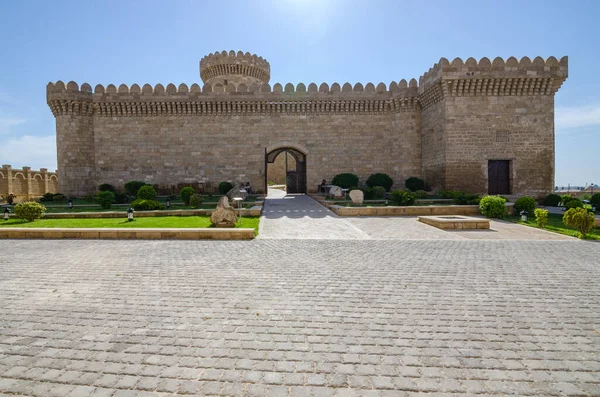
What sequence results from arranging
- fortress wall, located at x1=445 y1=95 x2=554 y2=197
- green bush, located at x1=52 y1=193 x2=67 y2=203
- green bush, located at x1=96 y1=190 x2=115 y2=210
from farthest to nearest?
green bush, located at x1=52 y1=193 x2=67 y2=203, fortress wall, located at x1=445 y1=95 x2=554 y2=197, green bush, located at x1=96 y1=190 x2=115 y2=210

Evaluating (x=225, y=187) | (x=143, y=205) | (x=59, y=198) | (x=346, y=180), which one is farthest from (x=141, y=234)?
(x=59, y=198)

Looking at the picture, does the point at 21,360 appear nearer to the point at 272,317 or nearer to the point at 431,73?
the point at 272,317

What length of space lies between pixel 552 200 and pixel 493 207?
6753mm

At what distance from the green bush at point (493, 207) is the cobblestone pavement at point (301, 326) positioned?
19.1 feet

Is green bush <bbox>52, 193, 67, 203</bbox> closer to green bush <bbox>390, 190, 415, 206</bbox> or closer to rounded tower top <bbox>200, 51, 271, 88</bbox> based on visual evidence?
rounded tower top <bbox>200, 51, 271, 88</bbox>

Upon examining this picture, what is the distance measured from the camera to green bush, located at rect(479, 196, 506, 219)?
11430 millimetres

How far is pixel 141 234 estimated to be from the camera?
8.16 meters

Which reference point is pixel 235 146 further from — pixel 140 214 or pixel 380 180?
pixel 380 180

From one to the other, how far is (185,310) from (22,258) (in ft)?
15.1

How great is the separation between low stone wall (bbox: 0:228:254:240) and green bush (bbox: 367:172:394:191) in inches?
480

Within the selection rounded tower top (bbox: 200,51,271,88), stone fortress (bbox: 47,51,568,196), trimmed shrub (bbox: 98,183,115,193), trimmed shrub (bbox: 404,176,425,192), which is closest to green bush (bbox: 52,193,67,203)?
stone fortress (bbox: 47,51,568,196)

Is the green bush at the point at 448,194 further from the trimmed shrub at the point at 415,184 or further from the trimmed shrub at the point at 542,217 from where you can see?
the trimmed shrub at the point at 542,217

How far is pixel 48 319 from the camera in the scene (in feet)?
11.1

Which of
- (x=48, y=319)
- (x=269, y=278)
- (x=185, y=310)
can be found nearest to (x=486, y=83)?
(x=269, y=278)
